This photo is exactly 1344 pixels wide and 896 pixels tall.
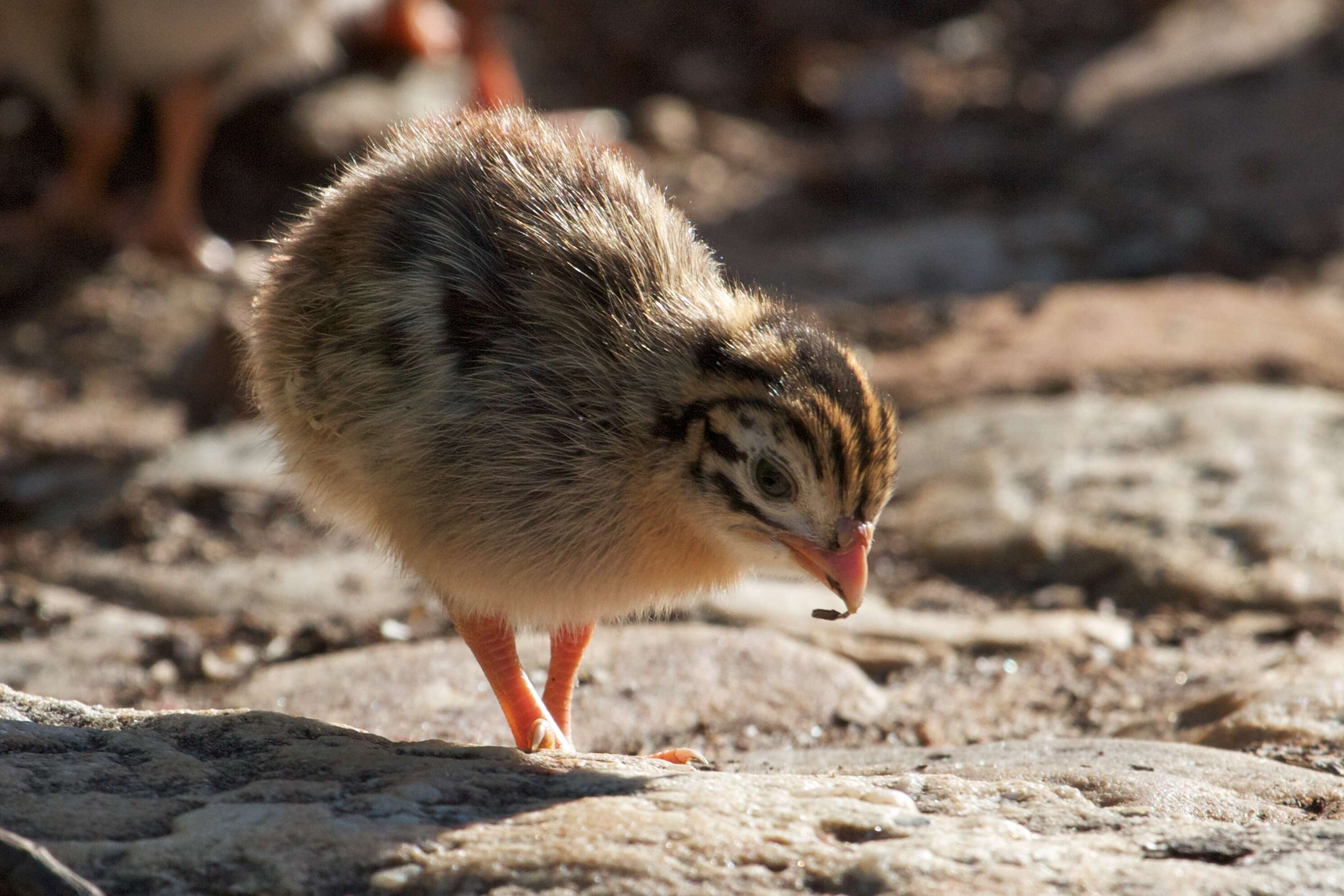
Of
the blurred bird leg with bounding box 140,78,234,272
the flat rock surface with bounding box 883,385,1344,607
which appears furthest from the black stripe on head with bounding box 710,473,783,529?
the blurred bird leg with bounding box 140,78,234,272

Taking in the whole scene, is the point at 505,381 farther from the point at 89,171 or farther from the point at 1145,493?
the point at 89,171

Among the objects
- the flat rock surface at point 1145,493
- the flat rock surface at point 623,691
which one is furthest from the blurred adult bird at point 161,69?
the flat rock surface at point 623,691

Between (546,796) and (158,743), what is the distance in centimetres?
86

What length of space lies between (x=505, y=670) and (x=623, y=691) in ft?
2.39

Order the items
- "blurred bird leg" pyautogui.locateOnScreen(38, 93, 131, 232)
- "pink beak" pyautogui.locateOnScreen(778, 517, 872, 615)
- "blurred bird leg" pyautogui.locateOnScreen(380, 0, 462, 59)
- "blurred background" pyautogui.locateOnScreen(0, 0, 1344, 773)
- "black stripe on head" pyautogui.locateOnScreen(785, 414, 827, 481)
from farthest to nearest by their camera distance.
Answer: "blurred bird leg" pyautogui.locateOnScreen(380, 0, 462, 59), "blurred bird leg" pyautogui.locateOnScreen(38, 93, 131, 232), "blurred background" pyautogui.locateOnScreen(0, 0, 1344, 773), "pink beak" pyautogui.locateOnScreen(778, 517, 872, 615), "black stripe on head" pyautogui.locateOnScreen(785, 414, 827, 481)

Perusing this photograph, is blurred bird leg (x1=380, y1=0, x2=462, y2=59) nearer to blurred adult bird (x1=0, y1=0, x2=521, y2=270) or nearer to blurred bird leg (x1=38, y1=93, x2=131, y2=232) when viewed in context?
blurred adult bird (x1=0, y1=0, x2=521, y2=270)

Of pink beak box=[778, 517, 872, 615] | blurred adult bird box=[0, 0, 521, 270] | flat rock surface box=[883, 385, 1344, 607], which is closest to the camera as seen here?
pink beak box=[778, 517, 872, 615]

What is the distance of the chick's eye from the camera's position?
138 inches

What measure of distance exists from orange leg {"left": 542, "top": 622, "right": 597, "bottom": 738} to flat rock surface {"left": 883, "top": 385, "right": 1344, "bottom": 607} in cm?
217

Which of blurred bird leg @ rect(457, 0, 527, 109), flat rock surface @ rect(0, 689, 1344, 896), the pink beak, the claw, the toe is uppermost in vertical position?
blurred bird leg @ rect(457, 0, 527, 109)

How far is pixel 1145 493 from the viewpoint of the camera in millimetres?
5957

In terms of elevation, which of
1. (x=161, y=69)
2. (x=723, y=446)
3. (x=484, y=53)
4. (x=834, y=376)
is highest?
(x=484, y=53)

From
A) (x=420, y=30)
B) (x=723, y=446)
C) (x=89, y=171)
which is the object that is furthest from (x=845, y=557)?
(x=420, y=30)

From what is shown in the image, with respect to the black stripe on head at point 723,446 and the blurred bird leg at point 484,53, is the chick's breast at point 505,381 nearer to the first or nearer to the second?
the black stripe on head at point 723,446
